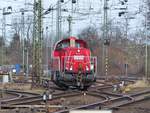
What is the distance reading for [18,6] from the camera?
48406 mm

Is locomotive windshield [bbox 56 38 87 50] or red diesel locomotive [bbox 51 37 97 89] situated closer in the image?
red diesel locomotive [bbox 51 37 97 89]

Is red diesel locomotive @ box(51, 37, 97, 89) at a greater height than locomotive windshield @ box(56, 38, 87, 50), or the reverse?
locomotive windshield @ box(56, 38, 87, 50)

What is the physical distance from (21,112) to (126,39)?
63082 mm

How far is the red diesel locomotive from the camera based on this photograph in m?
27.7

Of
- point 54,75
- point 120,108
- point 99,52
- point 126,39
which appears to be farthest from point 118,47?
point 120,108

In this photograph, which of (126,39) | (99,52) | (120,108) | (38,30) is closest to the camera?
(120,108)

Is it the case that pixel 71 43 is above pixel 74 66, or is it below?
above

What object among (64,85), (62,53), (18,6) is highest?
(18,6)

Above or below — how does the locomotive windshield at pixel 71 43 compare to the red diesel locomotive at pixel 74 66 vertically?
above

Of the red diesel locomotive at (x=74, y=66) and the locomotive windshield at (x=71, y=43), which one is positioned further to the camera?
the locomotive windshield at (x=71, y=43)

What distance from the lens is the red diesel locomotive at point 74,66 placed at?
27719mm

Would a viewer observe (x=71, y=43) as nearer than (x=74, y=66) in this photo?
No

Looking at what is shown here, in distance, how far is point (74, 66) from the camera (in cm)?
2808

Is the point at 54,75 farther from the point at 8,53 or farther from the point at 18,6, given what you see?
the point at 8,53
